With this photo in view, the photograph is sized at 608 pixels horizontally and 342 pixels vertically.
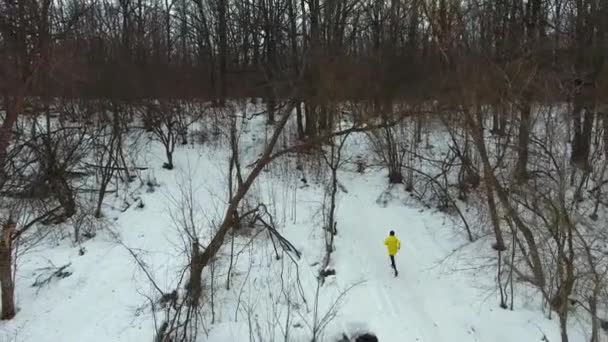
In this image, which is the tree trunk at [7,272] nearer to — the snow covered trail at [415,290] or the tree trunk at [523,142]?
the snow covered trail at [415,290]

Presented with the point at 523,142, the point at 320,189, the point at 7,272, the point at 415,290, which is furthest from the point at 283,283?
the point at 523,142

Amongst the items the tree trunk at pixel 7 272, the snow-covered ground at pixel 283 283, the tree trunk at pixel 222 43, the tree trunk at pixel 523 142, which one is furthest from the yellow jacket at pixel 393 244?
→ the tree trunk at pixel 222 43

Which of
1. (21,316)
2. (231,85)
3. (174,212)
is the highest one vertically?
(231,85)

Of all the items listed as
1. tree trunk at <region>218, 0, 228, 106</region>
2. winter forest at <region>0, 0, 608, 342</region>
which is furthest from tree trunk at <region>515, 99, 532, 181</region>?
tree trunk at <region>218, 0, 228, 106</region>

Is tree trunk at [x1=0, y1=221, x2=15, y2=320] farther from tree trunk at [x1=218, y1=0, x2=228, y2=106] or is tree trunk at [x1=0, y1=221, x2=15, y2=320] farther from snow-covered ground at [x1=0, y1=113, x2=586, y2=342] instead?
tree trunk at [x1=218, y1=0, x2=228, y2=106]

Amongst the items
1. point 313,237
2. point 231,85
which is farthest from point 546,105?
point 231,85

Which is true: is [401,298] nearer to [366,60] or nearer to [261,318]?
[261,318]
